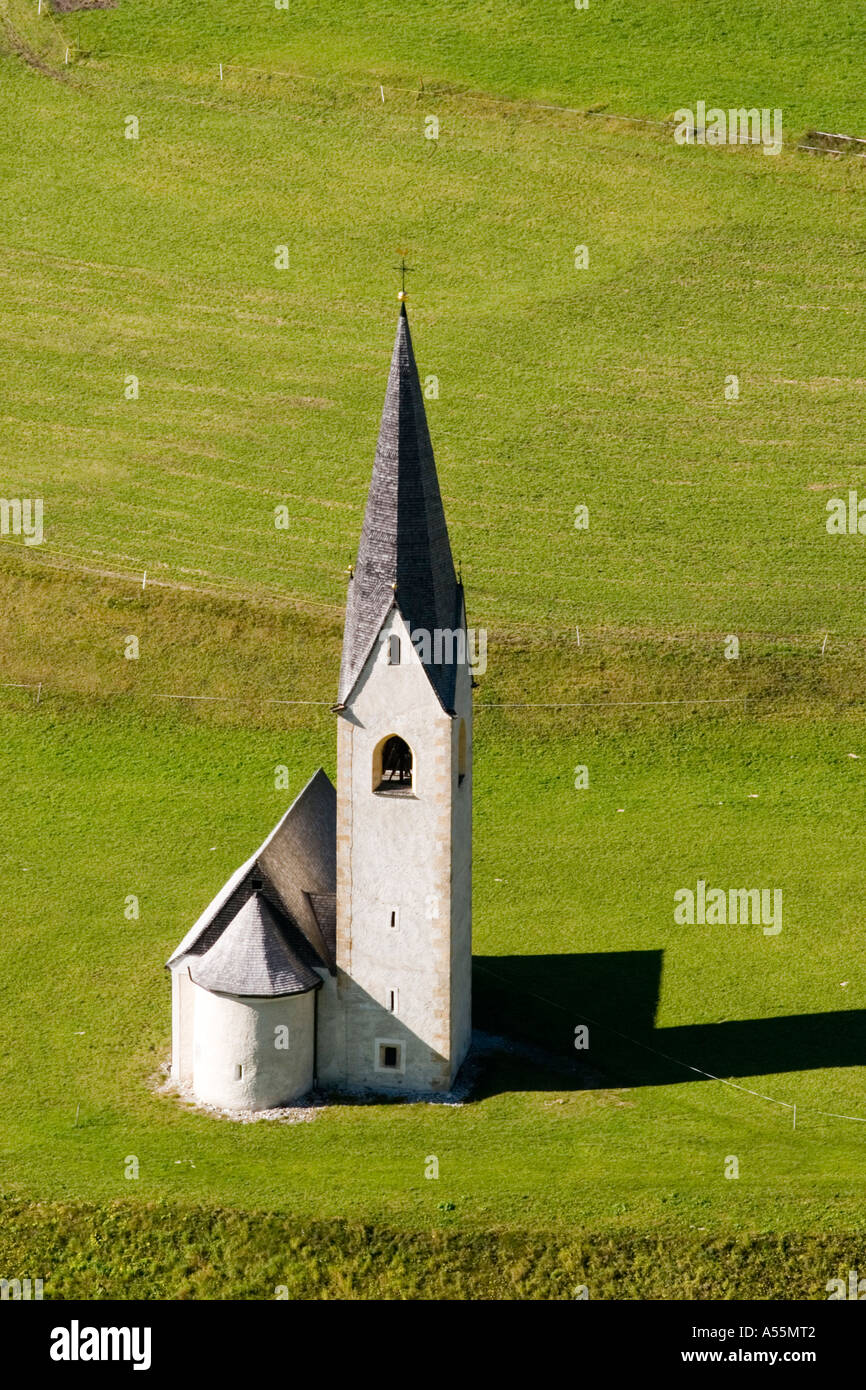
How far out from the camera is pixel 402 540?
5791cm

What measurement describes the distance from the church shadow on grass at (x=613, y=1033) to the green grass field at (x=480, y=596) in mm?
138

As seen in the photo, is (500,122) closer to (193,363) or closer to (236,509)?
(193,363)

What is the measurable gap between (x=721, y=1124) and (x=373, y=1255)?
31.0 feet

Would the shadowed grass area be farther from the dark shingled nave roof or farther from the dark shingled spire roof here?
the dark shingled spire roof

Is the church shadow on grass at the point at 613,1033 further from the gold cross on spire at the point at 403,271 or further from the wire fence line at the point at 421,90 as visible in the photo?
the wire fence line at the point at 421,90

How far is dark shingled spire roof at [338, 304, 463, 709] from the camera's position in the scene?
57.7 meters

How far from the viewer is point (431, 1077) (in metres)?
60.4

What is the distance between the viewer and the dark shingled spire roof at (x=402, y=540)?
189 feet

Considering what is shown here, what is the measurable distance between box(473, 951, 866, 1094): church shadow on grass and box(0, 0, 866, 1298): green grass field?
0.14 m

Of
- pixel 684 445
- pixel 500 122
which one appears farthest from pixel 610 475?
pixel 500 122

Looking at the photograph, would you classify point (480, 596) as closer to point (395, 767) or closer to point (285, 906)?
point (395, 767)

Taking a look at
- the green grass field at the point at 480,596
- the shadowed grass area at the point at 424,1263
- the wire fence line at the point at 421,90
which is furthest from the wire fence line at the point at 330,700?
the wire fence line at the point at 421,90

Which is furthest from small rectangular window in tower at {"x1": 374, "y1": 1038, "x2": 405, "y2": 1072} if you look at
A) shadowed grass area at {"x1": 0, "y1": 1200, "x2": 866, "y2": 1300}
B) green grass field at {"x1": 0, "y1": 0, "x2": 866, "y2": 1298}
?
shadowed grass area at {"x1": 0, "y1": 1200, "x2": 866, "y2": 1300}

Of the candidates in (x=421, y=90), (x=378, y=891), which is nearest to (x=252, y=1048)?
(x=378, y=891)
